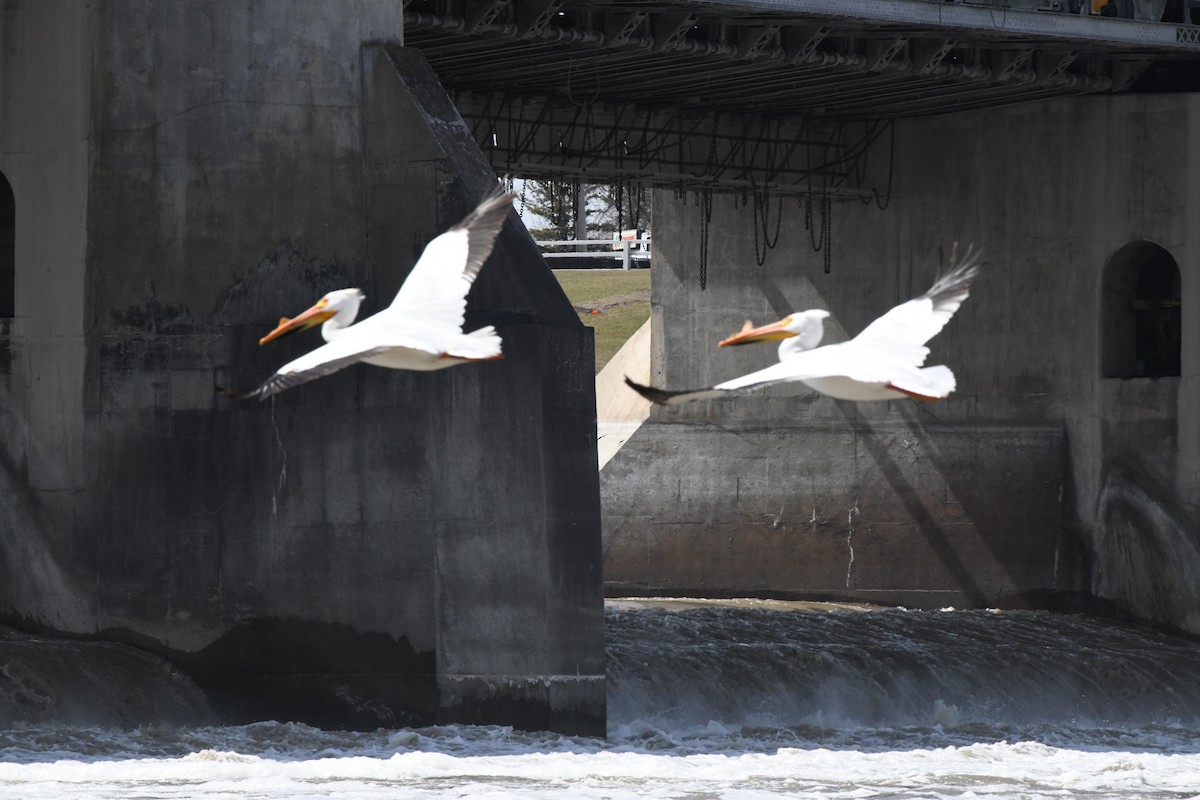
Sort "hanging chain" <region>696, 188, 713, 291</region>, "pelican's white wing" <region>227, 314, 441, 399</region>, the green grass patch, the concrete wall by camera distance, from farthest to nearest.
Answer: the green grass patch
"hanging chain" <region>696, 188, 713, 291</region>
the concrete wall
"pelican's white wing" <region>227, 314, 441, 399</region>

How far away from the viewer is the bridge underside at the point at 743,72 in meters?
28.4

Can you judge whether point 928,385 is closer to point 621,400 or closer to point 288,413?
point 288,413

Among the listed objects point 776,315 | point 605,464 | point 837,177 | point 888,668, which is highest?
point 837,177

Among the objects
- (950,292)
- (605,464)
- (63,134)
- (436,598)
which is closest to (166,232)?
(63,134)

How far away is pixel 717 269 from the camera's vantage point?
37.8 metres

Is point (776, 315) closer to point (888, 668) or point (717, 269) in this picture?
→ point (717, 269)

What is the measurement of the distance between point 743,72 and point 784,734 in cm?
1083

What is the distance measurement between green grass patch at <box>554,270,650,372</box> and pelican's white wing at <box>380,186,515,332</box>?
97.7ft

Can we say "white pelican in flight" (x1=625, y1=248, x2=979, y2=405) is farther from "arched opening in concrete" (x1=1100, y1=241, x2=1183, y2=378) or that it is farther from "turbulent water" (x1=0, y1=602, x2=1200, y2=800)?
"arched opening in concrete" (x1=1100, y1=241, x2=1183, y2=378)

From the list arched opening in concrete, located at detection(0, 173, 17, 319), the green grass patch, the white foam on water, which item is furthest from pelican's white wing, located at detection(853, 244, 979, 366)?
the green grass patch

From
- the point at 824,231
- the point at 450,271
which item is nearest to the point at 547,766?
the point at 450,271

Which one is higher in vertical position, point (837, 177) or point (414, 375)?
point (837, 177)

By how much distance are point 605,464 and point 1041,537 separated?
302 inches

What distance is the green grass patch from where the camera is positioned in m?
50.9
